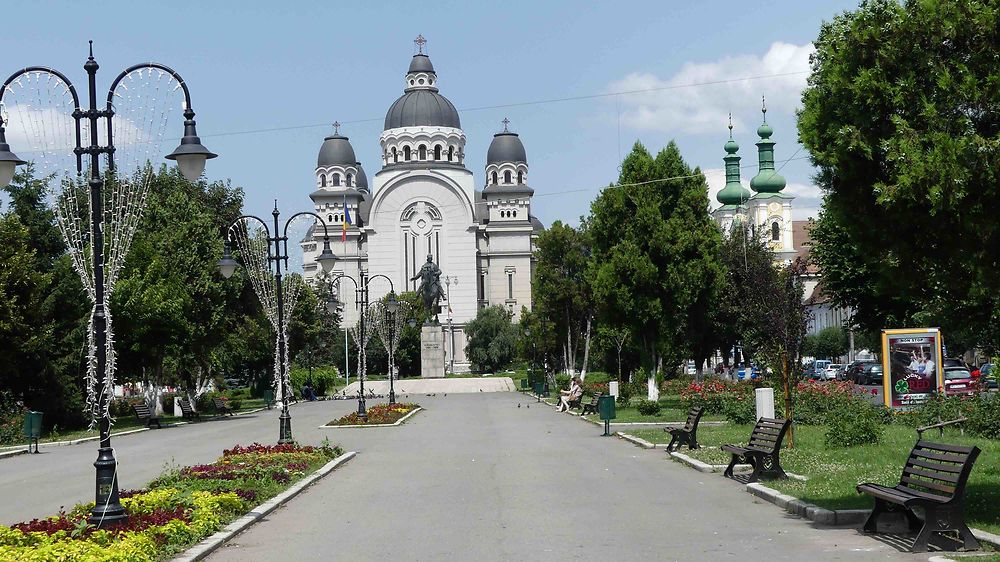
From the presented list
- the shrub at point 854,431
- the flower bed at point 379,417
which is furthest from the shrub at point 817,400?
the flower bed at point 379,417

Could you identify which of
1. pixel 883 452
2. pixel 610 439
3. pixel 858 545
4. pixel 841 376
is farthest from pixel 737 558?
pixel 841 376

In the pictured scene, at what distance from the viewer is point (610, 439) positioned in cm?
2720

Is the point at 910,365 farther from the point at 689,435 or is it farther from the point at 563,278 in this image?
the point at 563,278

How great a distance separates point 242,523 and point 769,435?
7347mm

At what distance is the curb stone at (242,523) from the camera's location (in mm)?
10812

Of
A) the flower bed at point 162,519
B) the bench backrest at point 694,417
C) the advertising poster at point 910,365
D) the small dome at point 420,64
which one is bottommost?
the flower bed at point 162,519

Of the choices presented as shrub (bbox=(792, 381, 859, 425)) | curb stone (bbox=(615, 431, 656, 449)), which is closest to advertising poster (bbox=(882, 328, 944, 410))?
shrub (bbox=(792, 381, 859, 425))

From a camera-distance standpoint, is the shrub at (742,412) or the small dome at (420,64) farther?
the small dome at (420,64)

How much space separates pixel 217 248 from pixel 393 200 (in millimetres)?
76361

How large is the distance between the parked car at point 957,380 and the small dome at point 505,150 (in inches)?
3639

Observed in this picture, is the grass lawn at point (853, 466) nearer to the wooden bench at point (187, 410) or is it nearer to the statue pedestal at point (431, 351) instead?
the wooden bench at point (187, 410)

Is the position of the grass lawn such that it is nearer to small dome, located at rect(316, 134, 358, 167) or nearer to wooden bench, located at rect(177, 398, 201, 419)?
wooden bench, located at rect(177, 398, 201, 419)

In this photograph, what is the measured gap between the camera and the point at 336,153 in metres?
136

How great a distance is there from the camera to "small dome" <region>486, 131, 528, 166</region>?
139 meters
